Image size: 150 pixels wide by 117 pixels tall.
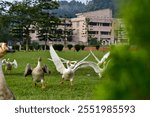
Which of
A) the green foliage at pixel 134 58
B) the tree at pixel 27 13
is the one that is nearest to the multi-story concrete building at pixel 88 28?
the tree at pixel 27 13

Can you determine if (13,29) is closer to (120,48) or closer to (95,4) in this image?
(120,48)

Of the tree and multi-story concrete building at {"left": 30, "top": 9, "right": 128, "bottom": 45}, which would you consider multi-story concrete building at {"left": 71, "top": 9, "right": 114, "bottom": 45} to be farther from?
the tree

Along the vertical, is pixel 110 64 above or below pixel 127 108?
above

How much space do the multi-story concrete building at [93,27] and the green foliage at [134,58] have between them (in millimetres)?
59851

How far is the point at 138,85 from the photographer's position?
113 cm

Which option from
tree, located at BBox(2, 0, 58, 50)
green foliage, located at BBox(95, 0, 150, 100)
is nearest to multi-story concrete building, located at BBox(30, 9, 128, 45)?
tree, located at BBox(2, 0, 58, 50)

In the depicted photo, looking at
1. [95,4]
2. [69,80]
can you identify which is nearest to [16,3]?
[69,80]

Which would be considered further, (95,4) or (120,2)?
(95,4)

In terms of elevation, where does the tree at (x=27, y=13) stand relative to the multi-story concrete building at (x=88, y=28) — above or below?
above

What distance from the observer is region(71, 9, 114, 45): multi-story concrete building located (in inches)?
2488

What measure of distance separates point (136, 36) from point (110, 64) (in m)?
0.11

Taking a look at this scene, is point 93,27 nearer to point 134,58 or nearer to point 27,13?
point 27,13

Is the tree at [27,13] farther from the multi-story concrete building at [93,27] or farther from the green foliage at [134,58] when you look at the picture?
the green foliage at [134,58]

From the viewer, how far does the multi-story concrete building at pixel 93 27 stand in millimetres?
63184
